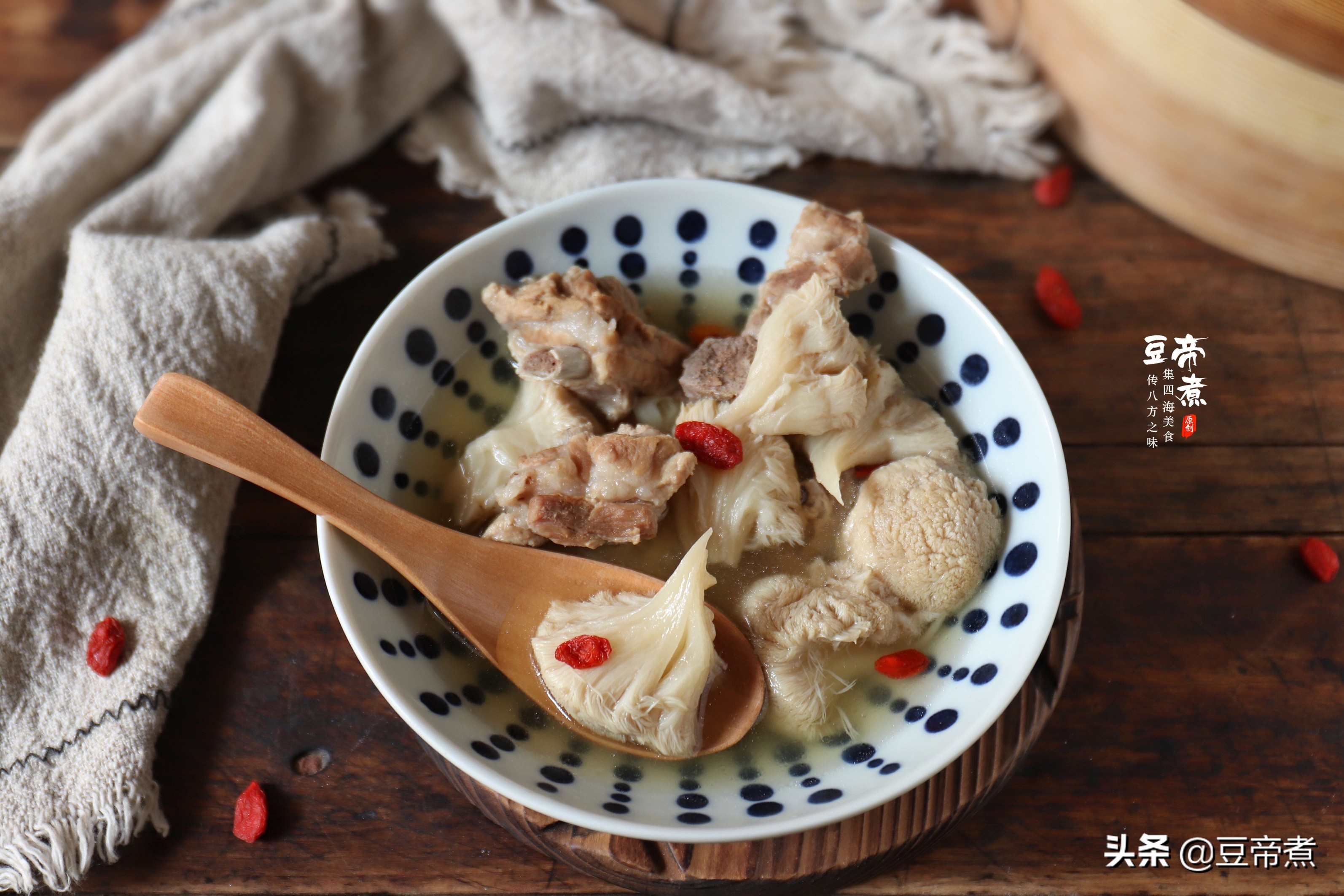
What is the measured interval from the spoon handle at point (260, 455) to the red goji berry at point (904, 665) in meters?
0.88

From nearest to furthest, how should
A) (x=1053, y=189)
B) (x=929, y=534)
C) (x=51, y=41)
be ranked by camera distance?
1. (x=929, y=534)
2. (x=1053, y=189)
3. (x=51, y=41)

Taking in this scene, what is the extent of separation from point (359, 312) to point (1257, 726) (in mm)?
2142

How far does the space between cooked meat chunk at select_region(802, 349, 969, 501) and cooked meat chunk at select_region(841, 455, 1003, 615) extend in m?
0.06

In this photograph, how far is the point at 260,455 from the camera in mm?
1522

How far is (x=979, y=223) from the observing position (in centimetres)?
229

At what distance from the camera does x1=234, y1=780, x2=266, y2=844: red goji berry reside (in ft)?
5.52

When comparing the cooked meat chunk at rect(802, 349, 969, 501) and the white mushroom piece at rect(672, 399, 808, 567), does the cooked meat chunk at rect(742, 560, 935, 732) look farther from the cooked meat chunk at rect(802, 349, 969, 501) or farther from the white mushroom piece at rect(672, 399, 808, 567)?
the cooked meat chunk at rect(802, 349, 969, 501)

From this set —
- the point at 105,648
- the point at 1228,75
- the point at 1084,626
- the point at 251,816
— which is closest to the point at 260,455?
the point at 105,648

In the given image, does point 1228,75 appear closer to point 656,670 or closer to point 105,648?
point 656,670

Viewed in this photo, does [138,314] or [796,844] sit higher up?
[138,314]

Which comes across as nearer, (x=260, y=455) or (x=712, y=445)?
(x=260, y=455)

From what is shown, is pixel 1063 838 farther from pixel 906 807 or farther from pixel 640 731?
pixel 640 731

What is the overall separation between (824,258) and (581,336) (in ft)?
1.58

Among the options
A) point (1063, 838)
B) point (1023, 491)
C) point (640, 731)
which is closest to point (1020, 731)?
point (1063, 838)
